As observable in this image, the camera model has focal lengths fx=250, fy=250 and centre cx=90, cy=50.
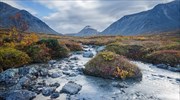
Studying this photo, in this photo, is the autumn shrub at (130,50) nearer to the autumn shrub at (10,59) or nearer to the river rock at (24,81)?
the autumn shrub at (10,59)

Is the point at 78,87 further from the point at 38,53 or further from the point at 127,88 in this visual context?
the point at 38,53

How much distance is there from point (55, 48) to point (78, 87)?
17.2 meters

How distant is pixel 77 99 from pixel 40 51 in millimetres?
15218

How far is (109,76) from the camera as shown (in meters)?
22.5

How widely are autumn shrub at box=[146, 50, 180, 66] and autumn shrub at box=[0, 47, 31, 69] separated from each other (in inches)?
657

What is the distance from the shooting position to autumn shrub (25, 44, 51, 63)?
30172 mm

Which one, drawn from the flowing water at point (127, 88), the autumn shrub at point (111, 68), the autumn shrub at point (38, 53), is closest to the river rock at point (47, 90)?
the flowing water at point (127, 88)

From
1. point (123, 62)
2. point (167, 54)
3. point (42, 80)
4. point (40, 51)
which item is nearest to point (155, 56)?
point (167, 54)

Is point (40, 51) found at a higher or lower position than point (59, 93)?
higher

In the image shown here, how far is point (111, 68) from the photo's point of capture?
22703mm

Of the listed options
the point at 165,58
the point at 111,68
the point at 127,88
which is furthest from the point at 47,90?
the point at 165,58

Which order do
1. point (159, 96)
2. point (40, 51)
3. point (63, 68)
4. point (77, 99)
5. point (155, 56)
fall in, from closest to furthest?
point (77, 99), point (159, 96), point (63, 68), point (40, 51), point (155, 56)

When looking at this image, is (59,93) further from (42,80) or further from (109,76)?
(109,76)

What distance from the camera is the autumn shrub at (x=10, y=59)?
24031 millimetres
